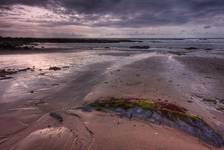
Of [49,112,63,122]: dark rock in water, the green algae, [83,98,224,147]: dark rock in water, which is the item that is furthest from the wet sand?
the green algae

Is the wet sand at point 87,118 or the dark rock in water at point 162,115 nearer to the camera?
the wet sand at point 87,118

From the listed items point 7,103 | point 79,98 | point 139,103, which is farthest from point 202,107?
point 7,103

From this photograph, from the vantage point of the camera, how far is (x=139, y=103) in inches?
288

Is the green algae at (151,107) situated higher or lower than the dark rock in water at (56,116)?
higher

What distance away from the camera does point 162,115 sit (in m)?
6.58

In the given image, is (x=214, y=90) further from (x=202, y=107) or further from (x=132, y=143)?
(x=132, y=143)

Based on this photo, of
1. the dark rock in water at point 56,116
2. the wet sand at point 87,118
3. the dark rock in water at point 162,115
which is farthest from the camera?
the dark rock in water at point 56,116

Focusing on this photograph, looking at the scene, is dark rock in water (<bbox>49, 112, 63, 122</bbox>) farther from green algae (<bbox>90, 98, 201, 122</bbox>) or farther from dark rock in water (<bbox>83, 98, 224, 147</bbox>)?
green algae (<bbox>90, 98, 201, 122</bbox>)

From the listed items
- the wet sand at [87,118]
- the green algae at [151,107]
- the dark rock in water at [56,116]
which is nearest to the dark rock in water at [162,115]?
the green algae at [151,107]

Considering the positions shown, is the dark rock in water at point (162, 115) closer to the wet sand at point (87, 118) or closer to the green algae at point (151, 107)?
the green algae at point (151, 107)

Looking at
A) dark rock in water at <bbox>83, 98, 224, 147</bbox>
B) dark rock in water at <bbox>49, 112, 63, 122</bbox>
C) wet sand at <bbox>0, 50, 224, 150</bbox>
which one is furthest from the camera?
dark rock in water at <bbox>49, 112, 63, 122</bbox>

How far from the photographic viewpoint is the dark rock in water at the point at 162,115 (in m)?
5.80

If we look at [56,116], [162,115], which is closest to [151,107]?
[162,115]

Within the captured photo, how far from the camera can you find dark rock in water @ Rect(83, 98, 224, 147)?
5.80m
